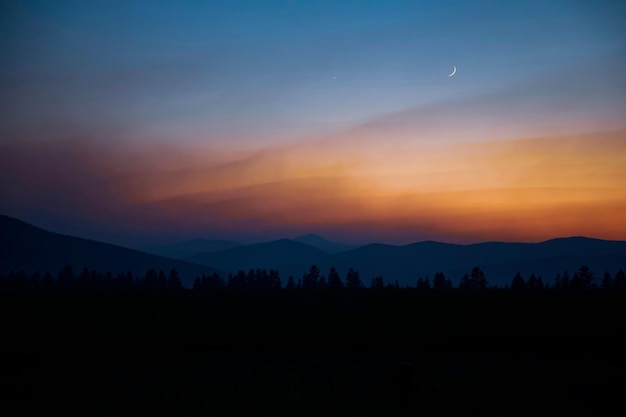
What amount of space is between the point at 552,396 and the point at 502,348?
1032 cm

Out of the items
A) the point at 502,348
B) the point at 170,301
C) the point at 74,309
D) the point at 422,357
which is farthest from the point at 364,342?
the point at 74,309

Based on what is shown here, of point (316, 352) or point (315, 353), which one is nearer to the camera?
point (315, 353)

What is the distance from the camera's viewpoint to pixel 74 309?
33219mm

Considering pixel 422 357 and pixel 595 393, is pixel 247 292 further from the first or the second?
pixel 595 393

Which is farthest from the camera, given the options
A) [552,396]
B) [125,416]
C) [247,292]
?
[247,292]

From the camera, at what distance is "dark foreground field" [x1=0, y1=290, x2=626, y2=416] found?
16031 mm

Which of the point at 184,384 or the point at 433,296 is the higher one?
the point at 433,296

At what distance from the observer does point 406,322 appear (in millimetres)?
31422

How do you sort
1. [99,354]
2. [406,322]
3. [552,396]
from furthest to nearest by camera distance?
1. [406,322]
2. [99,354]
3. [552,396]

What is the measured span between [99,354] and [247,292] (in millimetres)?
17023

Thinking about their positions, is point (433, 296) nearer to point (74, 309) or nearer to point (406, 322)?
point (406, 322)

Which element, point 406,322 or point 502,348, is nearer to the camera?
point 502,348

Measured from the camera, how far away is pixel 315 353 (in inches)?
1011

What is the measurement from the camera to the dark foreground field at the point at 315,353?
52.6ft
